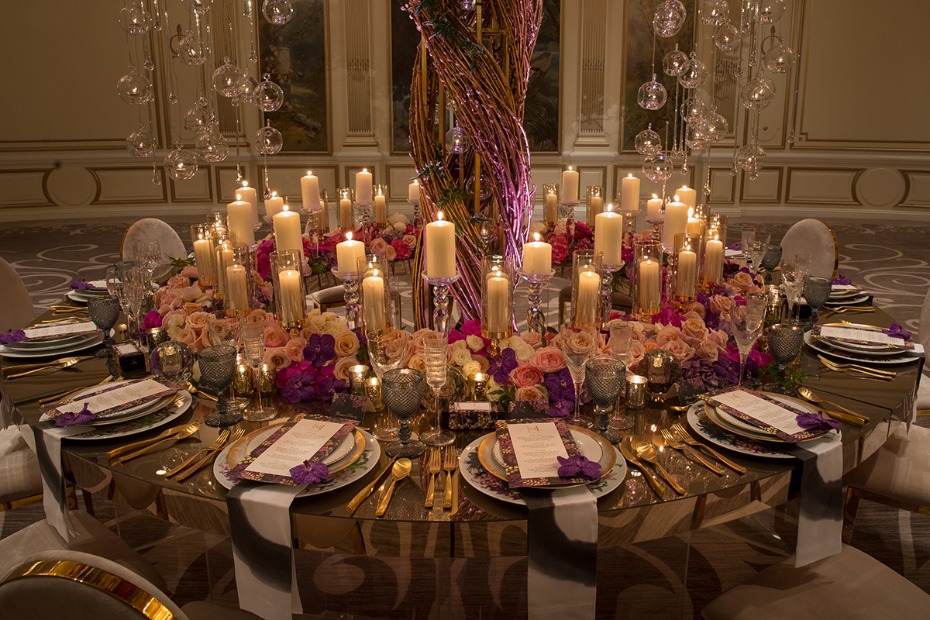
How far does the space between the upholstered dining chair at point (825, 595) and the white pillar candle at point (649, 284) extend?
0.84m

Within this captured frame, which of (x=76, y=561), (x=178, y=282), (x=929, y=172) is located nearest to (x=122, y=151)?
(x=178, y=282)

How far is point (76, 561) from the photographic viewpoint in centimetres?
84

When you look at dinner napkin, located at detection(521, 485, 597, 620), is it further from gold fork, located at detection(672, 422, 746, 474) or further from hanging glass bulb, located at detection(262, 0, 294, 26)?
hanging glass bulb, located at detection(262, 0, 294, 26)

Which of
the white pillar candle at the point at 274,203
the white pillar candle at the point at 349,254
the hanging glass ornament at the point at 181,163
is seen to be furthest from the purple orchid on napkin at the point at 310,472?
the hanging glass ornament at the point at 181,163

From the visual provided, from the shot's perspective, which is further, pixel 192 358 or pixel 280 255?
pixel 280 255

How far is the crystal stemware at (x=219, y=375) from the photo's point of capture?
5.21 feet

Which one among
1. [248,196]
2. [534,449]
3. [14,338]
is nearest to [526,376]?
[534,449]

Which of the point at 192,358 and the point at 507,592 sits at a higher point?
the point at 192,358

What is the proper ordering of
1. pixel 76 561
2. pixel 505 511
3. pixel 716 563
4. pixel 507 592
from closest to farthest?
1. pixel 76 561
2. pixel 505 511
3. pixel 507 592
4. pixel 716 563

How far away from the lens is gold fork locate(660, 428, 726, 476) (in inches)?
56.8

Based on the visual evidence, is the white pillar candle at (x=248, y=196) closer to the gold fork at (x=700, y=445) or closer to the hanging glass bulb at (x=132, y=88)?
the hanging glass bulb at (x=132, y=88)

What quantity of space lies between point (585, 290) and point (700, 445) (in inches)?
22.7

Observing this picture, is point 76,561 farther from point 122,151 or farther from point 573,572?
point 122,151

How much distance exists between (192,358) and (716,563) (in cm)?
174
